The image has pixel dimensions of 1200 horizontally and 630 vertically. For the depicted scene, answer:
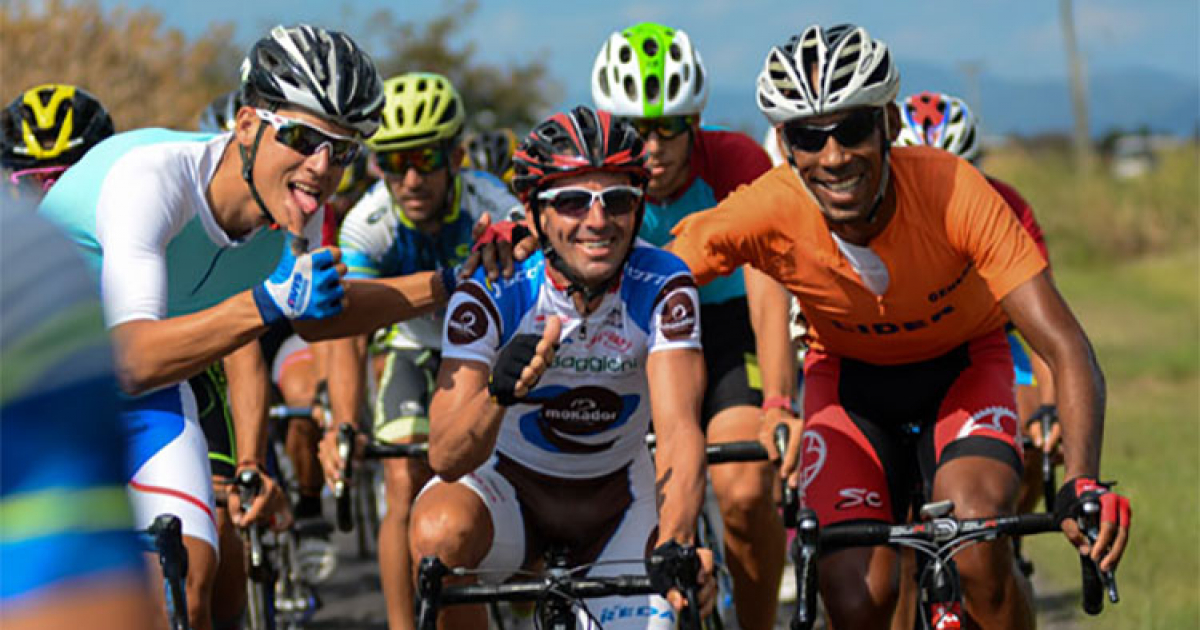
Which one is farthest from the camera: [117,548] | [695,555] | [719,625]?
[719,625]

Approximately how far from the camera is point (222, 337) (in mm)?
4930

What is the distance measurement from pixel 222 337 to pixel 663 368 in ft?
4.44

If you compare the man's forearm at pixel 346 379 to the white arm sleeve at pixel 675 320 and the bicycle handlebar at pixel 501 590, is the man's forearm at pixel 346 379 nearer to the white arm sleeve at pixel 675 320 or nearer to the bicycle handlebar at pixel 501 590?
the white arm sleeve at pixel 675 320

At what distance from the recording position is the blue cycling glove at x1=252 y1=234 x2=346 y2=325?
15.8 ft

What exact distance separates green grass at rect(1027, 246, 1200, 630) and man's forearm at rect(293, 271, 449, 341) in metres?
4.24

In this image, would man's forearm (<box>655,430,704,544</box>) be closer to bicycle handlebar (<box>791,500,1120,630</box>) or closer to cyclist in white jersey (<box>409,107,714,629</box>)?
cyclist in white jersey (<box>409,107,714,629</box>)

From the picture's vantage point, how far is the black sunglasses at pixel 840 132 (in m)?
5.51

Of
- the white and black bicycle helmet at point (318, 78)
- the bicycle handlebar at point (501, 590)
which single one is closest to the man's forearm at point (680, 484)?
the bicycle handlebar at point (501, 590)

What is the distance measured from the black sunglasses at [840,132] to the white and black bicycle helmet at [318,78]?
141 cm

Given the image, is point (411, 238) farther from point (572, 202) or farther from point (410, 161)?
point (572, 202)

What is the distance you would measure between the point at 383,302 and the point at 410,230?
2.64 meters

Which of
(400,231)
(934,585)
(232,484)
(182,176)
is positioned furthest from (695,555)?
(400,231)

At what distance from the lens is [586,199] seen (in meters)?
5.27

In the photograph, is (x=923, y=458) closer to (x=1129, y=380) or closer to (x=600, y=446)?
(x=600, y=446)
